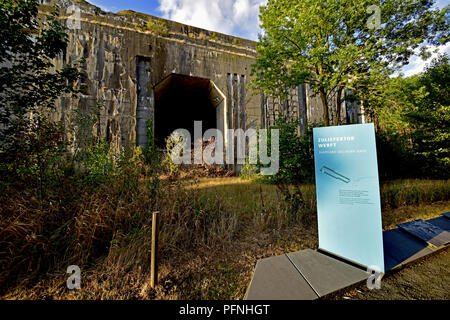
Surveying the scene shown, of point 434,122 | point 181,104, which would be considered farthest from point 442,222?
point 181,104

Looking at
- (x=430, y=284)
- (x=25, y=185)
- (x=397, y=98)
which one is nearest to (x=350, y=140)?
(x=430, y=284)

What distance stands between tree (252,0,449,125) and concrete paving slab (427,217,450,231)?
4.71 m

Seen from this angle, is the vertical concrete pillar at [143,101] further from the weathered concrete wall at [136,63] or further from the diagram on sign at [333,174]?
the diagram on sign at [333,174]

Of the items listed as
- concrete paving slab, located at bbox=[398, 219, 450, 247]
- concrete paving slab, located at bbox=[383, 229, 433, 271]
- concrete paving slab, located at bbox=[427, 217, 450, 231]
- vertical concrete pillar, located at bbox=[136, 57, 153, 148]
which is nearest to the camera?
concrete paving slab, located at bbox=[383, 229, 433, 271]

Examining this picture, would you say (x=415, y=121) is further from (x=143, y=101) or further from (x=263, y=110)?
(x=143, y=101)

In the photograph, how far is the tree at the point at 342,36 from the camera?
19.4 ft

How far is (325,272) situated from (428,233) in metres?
2.68

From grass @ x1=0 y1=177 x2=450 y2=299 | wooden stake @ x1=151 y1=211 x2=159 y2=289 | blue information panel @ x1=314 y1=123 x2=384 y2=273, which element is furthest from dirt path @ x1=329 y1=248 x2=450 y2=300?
wooden stake @ x1=151 y1=211 x2=159 y2=289

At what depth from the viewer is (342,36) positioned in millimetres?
6559

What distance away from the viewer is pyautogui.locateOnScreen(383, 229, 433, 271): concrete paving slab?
234cm

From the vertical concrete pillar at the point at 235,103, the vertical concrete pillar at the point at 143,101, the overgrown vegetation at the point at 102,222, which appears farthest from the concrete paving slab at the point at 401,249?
the vertical concrete pillar at the point at 143,101

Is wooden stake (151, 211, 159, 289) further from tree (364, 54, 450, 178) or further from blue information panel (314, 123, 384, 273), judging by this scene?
tree (364, 54, 450, 178)

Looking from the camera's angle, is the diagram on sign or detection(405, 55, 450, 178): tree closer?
the diagram on sign
